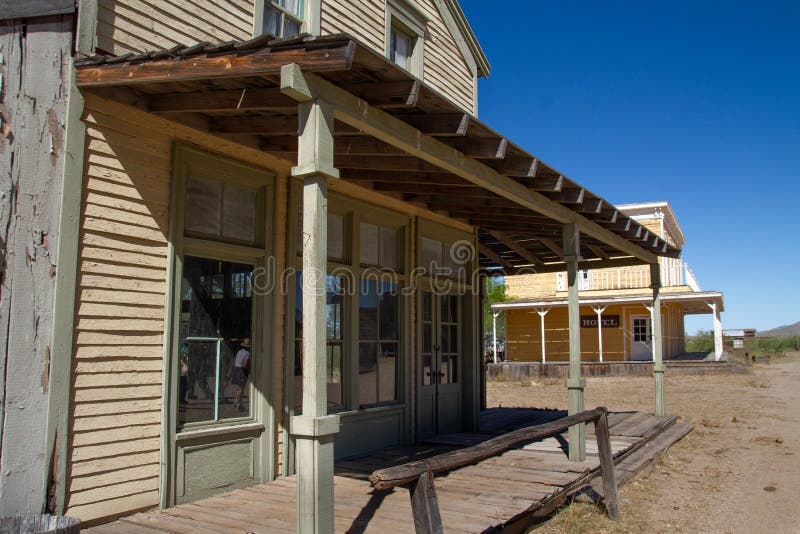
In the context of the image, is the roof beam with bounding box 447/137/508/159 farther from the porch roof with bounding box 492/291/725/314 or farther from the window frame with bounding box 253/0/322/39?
the porch roof with bounding box 492/291/725/314

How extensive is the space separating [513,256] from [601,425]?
21.1 ft

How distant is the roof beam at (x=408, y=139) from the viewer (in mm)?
3785

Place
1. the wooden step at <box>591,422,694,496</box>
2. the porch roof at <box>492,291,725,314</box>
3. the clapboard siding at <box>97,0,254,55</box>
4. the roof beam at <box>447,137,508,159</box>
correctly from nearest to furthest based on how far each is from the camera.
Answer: the clapboard siding at <box>97,0,254,55</box>
the roof beam at <box>447,137,508,159</box>
the wooden step at <box>591,422,694,496</box>
the porch roof at <box>492,291,725,314</box>

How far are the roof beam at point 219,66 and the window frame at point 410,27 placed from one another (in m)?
4.48

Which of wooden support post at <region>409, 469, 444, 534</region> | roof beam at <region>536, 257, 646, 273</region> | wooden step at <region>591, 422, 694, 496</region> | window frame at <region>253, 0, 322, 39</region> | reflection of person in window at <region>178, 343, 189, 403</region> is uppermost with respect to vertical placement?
window frame at <region>253, 0, 322, 39</region>

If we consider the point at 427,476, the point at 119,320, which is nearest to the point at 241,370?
the point at 119,320

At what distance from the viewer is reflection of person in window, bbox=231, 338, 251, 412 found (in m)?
5.48

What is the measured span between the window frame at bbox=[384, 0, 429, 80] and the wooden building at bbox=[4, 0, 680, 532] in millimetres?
288

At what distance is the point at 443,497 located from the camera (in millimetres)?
5363

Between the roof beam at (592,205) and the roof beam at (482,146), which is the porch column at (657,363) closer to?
the roof beam at (592,205)

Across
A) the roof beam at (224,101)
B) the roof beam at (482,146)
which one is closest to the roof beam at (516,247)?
the roof beam at (482,146)

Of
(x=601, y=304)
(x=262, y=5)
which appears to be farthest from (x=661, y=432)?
(x=601, y=304)

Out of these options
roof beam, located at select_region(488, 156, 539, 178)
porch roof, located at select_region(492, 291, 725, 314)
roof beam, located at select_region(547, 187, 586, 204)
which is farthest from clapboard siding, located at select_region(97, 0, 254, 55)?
porch roof, located at select_region(492, 291, 725, 314)

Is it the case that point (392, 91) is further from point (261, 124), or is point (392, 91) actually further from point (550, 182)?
point (550, 182)
